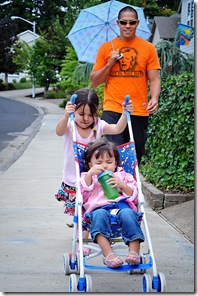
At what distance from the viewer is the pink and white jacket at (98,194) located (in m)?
4.28

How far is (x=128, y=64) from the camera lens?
5.48m

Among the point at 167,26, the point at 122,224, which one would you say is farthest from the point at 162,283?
the point at 167,26

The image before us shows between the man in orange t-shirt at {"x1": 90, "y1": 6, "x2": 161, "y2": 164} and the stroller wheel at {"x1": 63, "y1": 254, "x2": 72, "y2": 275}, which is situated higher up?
the man in orange t-shirt at {"x1": 90, "y1": 6, "x2": 161, "y2": 164}

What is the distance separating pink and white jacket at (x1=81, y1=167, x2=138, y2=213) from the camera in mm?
4277

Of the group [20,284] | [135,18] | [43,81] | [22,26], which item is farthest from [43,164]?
[22,26]

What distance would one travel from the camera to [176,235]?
604 cm

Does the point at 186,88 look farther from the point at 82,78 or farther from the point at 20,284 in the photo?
the point at 82,78

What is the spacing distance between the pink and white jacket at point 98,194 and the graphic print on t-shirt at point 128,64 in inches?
52.3

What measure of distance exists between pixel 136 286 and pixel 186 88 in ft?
12.3

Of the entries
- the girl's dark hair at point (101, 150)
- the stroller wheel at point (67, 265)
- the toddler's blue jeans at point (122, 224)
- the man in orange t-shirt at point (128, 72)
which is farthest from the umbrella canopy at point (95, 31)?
the toddler's blue jeans at point (122, 224)

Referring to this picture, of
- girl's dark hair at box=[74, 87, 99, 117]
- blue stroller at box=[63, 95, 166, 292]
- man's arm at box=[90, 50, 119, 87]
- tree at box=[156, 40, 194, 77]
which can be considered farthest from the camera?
tree at box=[156, 40, 194, 77]

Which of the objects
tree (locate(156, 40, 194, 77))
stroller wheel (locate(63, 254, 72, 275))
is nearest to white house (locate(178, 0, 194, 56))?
tree (locate(156, 40, 194, 77))

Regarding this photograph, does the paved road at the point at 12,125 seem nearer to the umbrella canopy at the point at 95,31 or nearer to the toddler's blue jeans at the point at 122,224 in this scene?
the umbrella canopy at the point at 95,31

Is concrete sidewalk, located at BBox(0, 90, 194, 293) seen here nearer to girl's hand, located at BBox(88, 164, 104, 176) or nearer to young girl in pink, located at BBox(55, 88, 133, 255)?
young girl in pink, located at BBox(55, 88, 133, 255)
